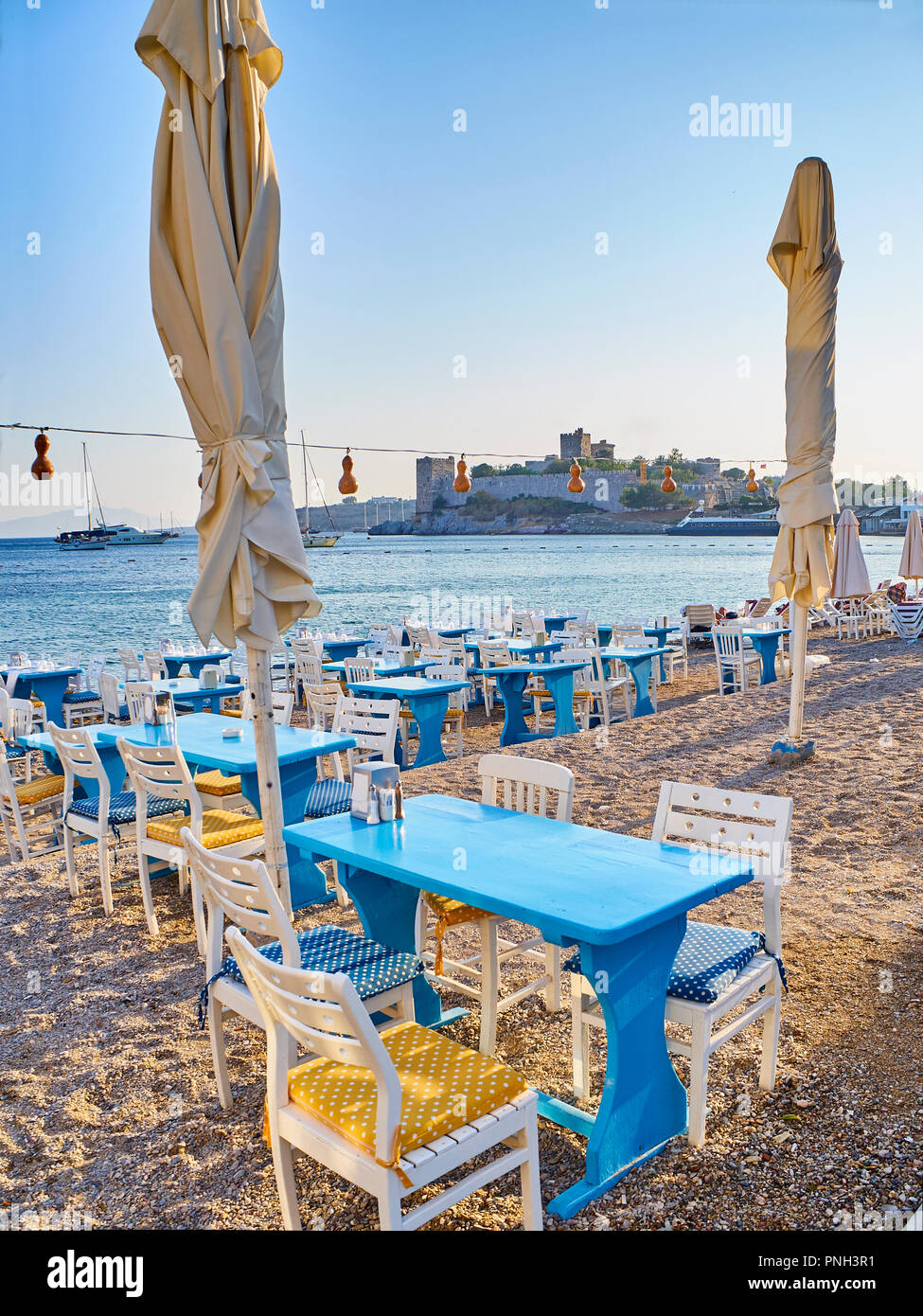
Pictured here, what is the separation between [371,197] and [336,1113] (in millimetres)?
9325

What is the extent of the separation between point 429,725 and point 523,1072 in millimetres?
4990

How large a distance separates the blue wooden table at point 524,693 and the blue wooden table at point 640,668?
78 centimetres

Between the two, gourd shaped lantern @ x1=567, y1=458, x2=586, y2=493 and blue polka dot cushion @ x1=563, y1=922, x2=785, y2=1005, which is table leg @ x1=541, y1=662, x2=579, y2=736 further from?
blue polka dot cushion @ x1=563, y1=922, x2=785, y2=1005

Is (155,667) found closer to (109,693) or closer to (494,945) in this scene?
(109,693)

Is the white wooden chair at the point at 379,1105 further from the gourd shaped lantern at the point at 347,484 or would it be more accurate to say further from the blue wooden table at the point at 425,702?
the gourd shaped lantern at the point at 347,484

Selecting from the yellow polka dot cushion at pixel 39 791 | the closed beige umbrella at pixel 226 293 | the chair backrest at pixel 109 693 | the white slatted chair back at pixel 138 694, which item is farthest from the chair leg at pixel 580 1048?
the chair backrest at pixel 109 693

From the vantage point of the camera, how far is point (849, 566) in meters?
13.0

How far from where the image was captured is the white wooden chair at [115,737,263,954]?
3854 mm

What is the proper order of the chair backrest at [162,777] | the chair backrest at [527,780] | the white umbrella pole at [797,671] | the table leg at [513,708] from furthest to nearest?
the table leg at [513,708], the white umbrella pole at [797,671], the chair backrest at [162,777], the chair backrest at [527,780]

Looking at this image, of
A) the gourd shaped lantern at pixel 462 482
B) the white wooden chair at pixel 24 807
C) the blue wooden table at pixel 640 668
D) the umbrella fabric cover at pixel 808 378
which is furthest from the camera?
the gourd shaped lantern at pixel 462 482

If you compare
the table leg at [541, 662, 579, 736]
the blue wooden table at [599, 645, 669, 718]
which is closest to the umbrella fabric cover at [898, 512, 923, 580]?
the blue wooden table at [599, 645, 669, 718]

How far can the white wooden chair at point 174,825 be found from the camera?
3854mm

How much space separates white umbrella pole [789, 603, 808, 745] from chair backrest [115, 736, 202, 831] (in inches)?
176

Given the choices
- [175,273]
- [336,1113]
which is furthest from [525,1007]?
[175,273]
